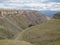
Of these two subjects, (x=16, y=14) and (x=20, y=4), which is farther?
(x=20, y=4)

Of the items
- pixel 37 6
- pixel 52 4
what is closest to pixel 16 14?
pixel 37 6

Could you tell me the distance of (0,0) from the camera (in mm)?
9953

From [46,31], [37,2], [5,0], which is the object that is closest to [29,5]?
[37,2]

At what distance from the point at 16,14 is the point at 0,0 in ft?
3.91

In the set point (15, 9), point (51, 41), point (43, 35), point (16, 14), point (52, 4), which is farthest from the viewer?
point (15, 9)

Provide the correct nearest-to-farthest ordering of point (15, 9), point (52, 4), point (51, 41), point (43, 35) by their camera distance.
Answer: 1. point (51, 41)
2. point (43, 35)
3. point (52, 4)
4. point (15, 9)

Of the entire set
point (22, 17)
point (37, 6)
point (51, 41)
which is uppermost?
point (37, 6)

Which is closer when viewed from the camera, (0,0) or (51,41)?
(51,41)

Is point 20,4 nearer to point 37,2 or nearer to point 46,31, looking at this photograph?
point 37,2

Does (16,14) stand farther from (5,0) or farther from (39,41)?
(39,41)

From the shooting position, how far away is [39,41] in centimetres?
323

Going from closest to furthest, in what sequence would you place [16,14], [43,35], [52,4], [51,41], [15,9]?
[51,41], [43,35], [52,4], [16,14], [15,9]

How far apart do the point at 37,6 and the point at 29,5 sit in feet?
1.52

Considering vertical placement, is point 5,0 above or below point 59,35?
above
